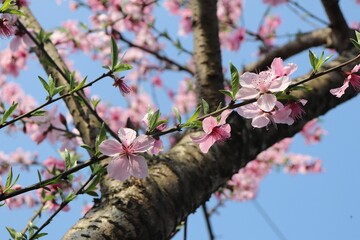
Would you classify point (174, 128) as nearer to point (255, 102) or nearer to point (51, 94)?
point (255, 102)

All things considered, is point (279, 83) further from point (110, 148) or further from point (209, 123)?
point (110, 148)

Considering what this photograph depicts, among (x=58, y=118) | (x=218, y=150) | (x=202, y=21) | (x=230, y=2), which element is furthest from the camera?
(x=230, y=2)

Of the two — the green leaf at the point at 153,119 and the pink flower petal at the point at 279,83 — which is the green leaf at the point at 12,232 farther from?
the pink flower petal at the point at 279,83

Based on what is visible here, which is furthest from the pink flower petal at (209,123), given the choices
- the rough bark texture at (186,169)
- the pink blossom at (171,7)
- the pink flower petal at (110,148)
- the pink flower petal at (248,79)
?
the pink blossom at (171,7)

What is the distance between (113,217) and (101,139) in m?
0.32

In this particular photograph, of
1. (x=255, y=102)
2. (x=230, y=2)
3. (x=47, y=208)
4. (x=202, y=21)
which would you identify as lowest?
(x=255, y=102)

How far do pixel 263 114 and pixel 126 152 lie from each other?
353 millimetres

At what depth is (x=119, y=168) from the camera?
1146mm

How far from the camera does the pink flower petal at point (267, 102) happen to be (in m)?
1.04

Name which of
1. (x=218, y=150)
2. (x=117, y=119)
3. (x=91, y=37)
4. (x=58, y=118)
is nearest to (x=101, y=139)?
(x=218, y=150)

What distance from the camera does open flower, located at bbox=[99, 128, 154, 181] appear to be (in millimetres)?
1080

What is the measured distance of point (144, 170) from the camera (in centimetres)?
117

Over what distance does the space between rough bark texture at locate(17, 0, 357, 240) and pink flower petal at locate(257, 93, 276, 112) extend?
0.53 m

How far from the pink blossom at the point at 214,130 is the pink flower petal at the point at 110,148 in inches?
8.3
